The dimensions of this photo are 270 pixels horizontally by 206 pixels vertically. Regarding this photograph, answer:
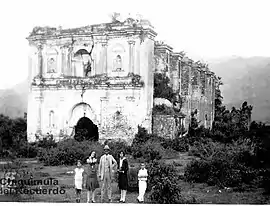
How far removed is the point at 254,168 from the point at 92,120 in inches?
281

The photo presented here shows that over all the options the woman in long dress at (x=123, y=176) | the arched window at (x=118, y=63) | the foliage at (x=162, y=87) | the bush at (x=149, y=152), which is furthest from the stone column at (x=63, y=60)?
the woman in long dress at (x=123, y=176)

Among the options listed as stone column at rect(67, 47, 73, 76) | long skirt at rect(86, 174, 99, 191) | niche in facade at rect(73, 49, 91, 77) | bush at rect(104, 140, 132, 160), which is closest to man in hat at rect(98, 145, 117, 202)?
long skirt at rect(86, 174, 99, 191)

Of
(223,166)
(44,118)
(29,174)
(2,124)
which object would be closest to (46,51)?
(44,118)

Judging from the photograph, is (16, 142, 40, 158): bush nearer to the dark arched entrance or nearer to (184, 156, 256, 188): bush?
the dark arched entrance

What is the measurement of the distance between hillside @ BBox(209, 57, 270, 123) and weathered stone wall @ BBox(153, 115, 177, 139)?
2638 mm

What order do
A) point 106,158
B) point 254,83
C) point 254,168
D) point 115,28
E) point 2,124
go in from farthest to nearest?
point 115,28 < point 2,124 < point 254,83 < point 254,168 < point 106,158

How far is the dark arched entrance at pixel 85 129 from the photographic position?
17344mm

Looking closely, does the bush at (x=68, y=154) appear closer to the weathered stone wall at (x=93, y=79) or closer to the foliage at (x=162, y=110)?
the weathered stone wall at (x=93, y=79)

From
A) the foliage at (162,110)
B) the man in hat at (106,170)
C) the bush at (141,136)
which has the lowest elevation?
the man in hat at (106,170)

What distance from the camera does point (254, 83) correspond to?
12719 mm

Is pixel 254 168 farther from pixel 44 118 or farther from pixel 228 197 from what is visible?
pixel 44 118

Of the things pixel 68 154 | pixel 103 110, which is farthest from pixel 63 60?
pixel 68 154

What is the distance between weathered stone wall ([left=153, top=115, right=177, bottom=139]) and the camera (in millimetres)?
15662

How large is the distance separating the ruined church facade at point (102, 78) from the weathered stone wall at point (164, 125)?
17 centimetres
